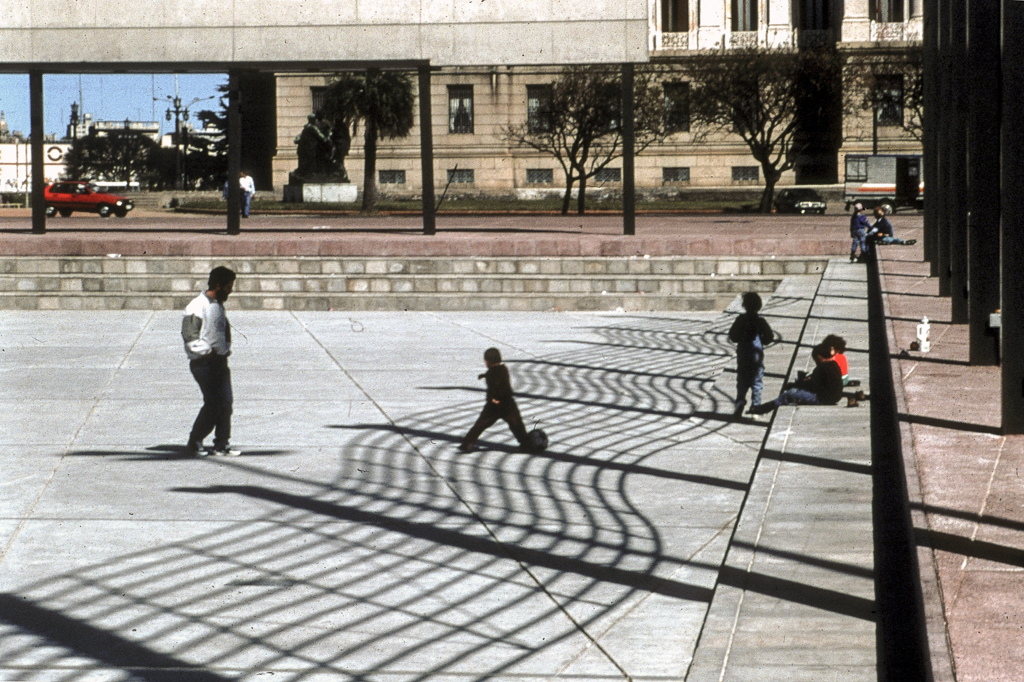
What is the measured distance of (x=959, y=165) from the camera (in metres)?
15.1

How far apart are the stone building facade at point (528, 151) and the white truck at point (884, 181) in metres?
3.32

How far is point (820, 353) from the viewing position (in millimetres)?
10703

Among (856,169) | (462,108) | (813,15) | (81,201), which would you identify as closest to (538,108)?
(462,108)

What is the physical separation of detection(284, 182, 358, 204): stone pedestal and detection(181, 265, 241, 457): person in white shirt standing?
3940cm

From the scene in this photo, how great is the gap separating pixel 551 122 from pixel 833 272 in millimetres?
29387

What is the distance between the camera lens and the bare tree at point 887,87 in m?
52.6

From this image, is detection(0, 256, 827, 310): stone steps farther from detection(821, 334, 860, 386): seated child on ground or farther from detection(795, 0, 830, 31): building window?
detection(795, 0, 830, 31): building window

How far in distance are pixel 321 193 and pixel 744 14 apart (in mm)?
23052

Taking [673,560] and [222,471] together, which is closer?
[673,560]

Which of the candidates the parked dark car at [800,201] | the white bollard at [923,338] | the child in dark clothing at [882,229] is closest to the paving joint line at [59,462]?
the white bollard at [923,338]

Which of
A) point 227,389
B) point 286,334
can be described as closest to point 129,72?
point 286,334

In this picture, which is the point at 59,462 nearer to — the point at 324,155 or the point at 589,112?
the point at 324,155

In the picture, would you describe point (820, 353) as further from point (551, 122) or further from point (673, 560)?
point (551, 122)

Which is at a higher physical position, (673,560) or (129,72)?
(129,72)
